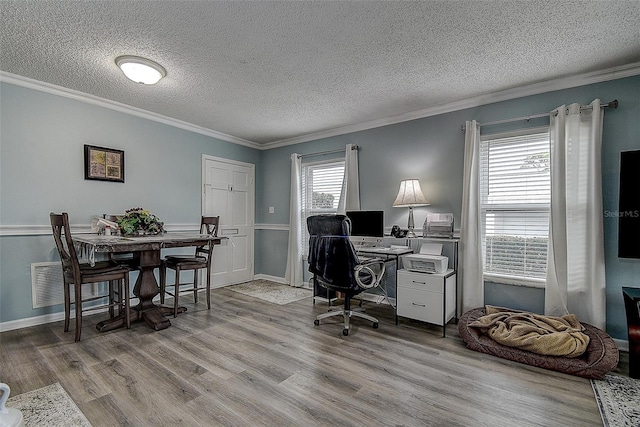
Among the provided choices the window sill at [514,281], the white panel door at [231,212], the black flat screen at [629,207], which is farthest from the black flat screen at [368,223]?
the black flat screen at [629,207]

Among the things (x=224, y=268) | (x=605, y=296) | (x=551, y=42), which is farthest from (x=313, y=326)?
(x=551, y=42)

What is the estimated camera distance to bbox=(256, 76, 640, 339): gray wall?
263cm

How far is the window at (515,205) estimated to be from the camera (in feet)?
9.81

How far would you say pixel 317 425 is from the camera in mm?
1636

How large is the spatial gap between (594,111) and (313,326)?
3.35 meters

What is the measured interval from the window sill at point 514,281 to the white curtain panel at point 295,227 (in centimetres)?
270

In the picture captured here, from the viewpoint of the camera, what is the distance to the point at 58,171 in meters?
3.22

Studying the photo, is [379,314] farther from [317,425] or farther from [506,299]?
[317,425]

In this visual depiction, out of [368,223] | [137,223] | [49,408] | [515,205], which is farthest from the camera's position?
[368,223]

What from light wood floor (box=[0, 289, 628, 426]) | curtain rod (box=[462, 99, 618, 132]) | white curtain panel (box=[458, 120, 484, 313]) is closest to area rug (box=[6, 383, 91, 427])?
light wood floor (box=[0, 289, 628, 426])

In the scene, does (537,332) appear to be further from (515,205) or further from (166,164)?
(166,164)

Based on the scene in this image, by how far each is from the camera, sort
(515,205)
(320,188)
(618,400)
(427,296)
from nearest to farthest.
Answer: (618,400) → (427,296) → (515,205) → (320,188)

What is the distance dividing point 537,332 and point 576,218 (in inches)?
44.4

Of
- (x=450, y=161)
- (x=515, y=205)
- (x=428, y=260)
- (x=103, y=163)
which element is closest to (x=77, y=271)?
(x=103, y=163)
